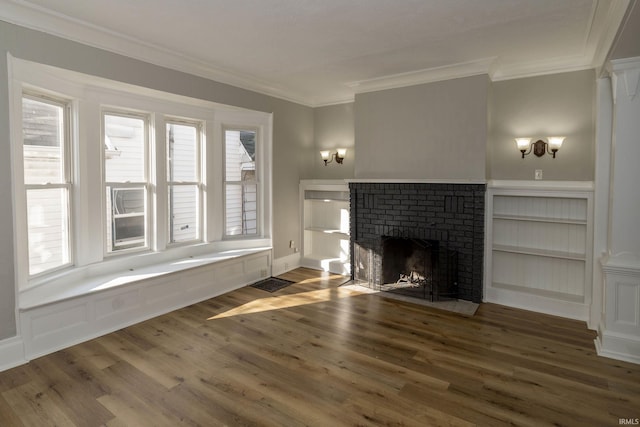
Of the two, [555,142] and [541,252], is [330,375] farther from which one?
[555,142]

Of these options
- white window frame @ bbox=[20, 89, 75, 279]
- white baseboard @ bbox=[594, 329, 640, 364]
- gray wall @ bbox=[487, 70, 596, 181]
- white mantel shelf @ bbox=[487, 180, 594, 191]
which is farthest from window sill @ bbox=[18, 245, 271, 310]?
white baseboard @ bbox=[594, 329, 640, 364]

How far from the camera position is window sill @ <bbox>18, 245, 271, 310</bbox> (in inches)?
124

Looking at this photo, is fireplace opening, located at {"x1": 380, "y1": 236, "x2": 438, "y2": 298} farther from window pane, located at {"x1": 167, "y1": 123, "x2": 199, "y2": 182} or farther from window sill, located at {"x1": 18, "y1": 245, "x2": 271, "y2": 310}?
window pane, located at {"x1": 167, "y1": 123, "x2": 199, "y2": 182}

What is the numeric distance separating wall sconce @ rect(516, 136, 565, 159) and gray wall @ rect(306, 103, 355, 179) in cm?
245

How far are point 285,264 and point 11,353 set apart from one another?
3.50m

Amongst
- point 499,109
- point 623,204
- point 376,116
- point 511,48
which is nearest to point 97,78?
point 376,116

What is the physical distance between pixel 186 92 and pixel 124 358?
288 cm

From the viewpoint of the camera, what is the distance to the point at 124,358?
3.10 m

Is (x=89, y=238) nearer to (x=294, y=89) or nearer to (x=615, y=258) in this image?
(x=294, y=89)

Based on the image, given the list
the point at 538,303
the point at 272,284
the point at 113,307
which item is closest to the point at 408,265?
the point at 538,303

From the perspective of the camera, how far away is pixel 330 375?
2.85 metres

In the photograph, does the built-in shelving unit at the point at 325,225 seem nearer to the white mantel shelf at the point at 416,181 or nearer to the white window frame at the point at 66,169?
the white mantel shelf at the point at 416,181

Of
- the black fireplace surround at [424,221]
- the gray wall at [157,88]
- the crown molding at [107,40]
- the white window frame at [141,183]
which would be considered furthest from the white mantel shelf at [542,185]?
the white window frame at [141,183]

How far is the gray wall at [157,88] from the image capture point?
2857mm
